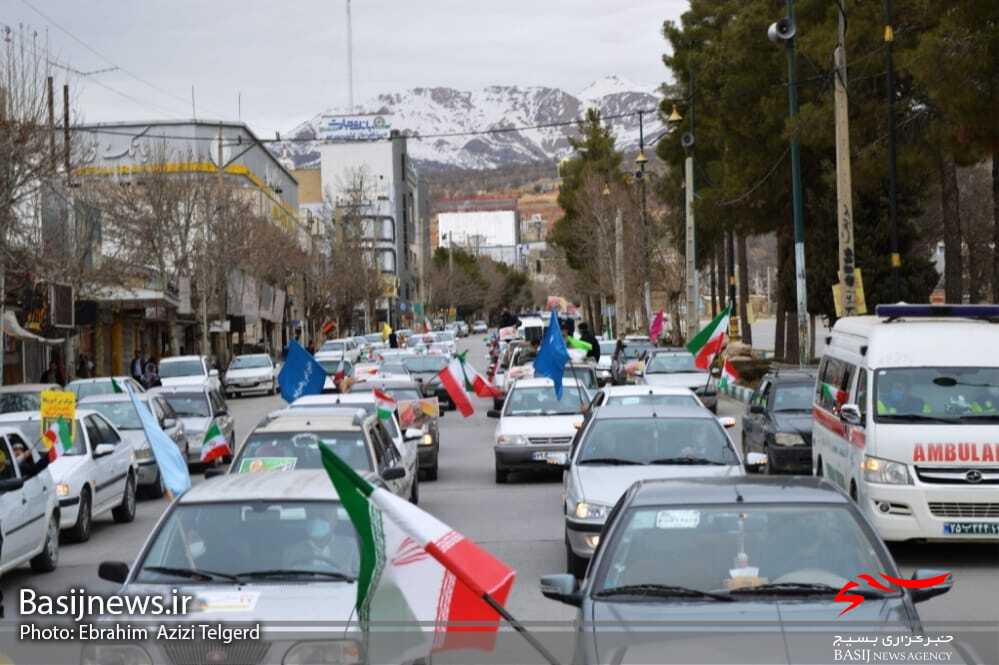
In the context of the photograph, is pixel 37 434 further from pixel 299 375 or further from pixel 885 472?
pixel 885 472

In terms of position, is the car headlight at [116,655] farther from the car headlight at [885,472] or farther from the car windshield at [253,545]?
the car headlight at [885,472]

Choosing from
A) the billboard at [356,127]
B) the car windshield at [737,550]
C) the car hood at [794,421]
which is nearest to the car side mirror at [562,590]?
the car windshield at [737,550]

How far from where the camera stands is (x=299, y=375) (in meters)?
25.6

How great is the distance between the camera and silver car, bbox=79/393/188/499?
73.6 ft

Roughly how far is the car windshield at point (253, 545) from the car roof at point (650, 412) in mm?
6742

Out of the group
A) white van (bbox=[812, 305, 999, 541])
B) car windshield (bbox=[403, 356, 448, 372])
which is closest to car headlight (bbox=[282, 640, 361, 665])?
white van (bbox=[812, 305, 999, 541])

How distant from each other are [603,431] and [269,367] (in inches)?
1606

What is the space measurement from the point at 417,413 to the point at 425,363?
50.9 ft

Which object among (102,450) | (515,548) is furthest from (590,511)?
Answer: (102,450)

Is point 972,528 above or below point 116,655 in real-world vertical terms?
below

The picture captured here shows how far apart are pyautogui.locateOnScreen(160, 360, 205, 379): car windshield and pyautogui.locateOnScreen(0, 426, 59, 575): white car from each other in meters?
28.0

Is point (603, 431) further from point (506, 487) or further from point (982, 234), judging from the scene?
point (982, 234)

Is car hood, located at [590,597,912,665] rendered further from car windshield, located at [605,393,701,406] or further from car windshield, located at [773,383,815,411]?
car windshield, located at [773,383,815,411]

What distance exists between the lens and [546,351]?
26.0 metres
